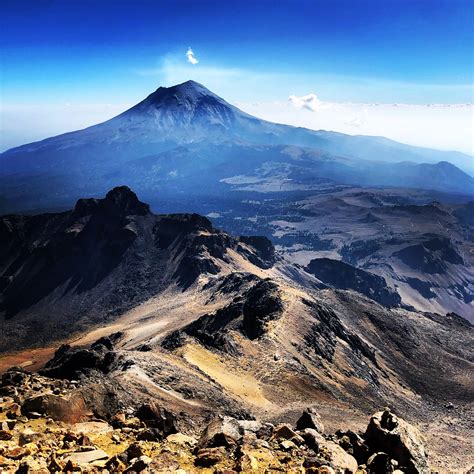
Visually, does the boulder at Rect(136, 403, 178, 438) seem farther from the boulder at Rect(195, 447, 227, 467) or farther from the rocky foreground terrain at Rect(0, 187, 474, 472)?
the boulder at Rect(195, 447, 227, 467)

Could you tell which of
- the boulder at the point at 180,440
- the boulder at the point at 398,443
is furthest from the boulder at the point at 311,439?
the boulder at the point at 180,440

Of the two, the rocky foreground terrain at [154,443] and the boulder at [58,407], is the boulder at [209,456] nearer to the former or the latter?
the rocky foreground terrain at [154,443]

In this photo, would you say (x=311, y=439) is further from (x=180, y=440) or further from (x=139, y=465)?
(x=139, y=465)

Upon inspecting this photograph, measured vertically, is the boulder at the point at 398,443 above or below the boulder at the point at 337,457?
below

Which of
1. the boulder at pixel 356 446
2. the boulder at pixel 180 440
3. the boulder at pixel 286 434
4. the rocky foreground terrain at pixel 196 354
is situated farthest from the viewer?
the boulder at pixel 356 446

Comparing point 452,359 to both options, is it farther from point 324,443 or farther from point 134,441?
point 134,441

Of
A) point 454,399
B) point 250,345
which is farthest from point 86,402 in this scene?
point 454,399
